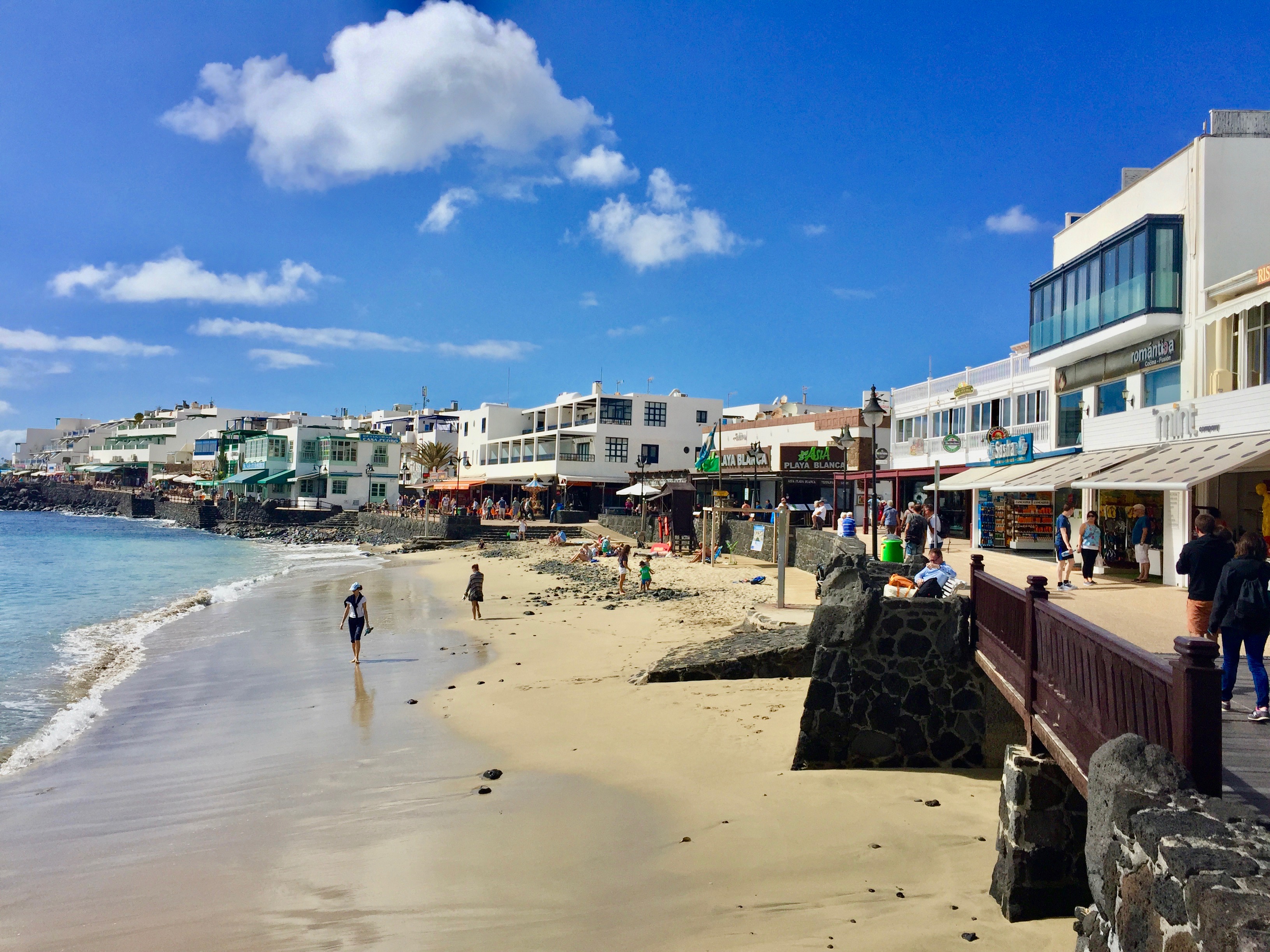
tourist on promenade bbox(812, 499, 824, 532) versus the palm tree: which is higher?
the palm tree

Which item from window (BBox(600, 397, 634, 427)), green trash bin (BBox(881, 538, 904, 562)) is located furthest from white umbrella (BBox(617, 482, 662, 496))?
green trash bin (BBox(881, 538, 904, 562))

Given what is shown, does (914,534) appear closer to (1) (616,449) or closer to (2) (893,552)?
(2) (893,552)

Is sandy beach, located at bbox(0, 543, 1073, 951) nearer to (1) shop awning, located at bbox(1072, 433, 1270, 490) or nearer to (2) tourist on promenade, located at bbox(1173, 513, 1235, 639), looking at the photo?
(2) tourist on promenade, located at bbox(1173, 513, 1235, 639)

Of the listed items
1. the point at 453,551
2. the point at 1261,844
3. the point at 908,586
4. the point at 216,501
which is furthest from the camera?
the point at 216,501

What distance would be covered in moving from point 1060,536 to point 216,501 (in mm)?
81055

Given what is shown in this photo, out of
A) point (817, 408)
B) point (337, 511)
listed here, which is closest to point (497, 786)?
point (817, 408)

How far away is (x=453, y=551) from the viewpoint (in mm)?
45750

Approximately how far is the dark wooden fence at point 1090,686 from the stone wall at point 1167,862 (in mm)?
162

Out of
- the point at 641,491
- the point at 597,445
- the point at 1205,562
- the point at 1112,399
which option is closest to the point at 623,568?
the point at 1112,399

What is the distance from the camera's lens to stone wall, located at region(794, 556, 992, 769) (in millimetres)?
8930

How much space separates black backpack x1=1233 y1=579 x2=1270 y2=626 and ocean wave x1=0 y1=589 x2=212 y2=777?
1329 centimetres

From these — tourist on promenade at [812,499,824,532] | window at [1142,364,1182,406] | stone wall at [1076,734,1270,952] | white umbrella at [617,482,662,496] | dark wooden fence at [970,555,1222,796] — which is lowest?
stone wall at [1076,734,1270,952]

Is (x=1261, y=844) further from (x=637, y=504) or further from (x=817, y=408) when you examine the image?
(x=817, y=408)

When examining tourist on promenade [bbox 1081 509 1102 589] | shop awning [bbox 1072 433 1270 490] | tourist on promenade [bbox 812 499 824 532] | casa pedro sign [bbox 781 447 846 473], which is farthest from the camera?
casa pedro sign [bbox 781 447 846 473]
